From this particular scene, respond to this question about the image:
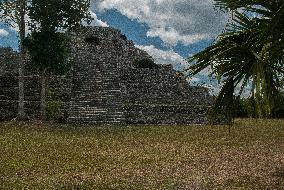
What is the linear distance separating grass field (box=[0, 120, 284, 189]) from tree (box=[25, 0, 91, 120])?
4.04 m

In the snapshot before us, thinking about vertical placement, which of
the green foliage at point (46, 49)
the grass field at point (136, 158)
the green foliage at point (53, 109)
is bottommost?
the grass field at point (136, 158)

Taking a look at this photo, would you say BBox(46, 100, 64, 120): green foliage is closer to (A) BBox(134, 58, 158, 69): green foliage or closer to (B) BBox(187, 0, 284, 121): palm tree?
(A) BBox(134, 58, 158, 69): green foliage

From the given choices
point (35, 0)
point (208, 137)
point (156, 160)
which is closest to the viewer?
point (156, 160)

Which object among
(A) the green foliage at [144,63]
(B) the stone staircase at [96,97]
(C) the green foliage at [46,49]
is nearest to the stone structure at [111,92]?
(B) the stone staircase at [96,97]

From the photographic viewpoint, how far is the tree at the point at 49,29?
24.0 meters

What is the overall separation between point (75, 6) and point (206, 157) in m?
13.4

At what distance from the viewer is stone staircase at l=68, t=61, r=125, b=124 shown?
950 inches

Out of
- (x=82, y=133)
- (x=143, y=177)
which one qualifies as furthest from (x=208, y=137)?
(x=143, y=177)

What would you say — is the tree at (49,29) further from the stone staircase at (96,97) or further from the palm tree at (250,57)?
the palm tree at (250,57)

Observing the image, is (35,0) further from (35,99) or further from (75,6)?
(35,99)

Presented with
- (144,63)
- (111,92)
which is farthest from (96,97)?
(144,63)

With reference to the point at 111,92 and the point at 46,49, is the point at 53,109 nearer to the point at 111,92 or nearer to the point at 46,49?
the point at 46,49

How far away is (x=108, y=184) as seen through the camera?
995 cm

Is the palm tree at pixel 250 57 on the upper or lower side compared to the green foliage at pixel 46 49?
lower
